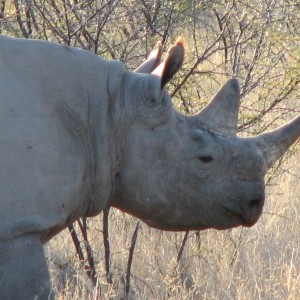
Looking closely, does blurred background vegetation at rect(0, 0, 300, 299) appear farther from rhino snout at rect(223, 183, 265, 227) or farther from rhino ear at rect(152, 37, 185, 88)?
rhino ear at rect(152, 37, 185, 88)

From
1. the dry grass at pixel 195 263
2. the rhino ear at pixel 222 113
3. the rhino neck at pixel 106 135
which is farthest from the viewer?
the dry grass at pixel 195 263

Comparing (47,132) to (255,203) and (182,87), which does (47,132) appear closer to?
(255,203)

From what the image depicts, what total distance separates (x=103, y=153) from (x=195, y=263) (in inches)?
97.0

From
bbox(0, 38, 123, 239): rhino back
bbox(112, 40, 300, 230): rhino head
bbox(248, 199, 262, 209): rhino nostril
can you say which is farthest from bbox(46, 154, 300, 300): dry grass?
bbox(0, 38, 123, 239): rhino back

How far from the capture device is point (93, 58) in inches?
166

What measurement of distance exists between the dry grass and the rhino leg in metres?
1.58

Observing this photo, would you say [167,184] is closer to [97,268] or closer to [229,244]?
[97,268]

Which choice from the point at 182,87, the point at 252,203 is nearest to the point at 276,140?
the point at 252,203

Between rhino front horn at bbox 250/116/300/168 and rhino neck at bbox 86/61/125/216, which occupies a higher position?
rhino front horn at bbox 250/116/300/168

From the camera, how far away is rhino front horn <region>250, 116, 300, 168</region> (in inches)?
182

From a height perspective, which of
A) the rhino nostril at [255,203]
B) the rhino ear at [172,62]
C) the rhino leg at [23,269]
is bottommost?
the rhino leg at [23,269]

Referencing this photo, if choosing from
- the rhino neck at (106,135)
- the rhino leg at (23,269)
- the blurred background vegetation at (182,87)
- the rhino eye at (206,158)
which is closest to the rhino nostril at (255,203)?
the rhino eye at (206,158)

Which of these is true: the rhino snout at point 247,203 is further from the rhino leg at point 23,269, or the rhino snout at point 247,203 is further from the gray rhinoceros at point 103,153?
the rhino leg at point 23,269

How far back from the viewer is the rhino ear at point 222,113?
4508mm
